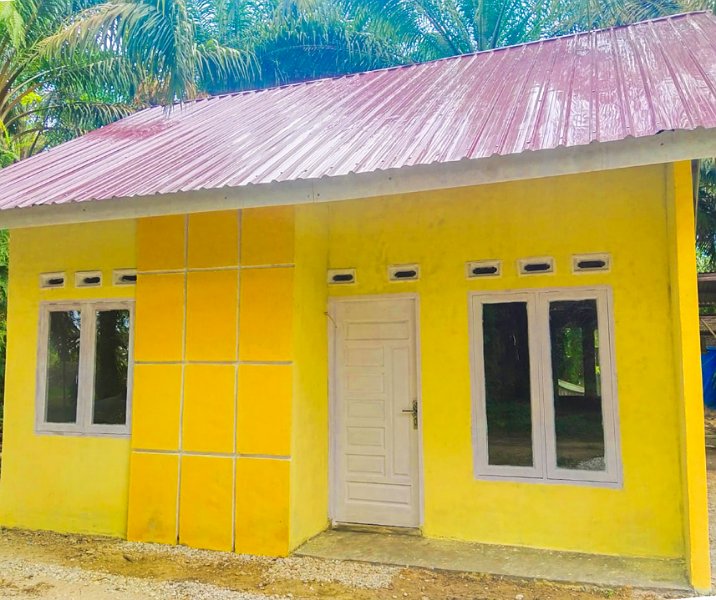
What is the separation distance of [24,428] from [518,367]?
192 inches

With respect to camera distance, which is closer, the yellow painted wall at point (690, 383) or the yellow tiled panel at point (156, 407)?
the yellow painted wall at point (690, 383)

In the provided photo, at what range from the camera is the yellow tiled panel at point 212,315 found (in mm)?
5598

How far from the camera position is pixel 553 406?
17.7 feet

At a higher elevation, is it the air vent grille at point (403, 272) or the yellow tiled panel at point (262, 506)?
the air vent grille at point (403, 272)

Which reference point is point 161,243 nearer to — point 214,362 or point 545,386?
point 214,362

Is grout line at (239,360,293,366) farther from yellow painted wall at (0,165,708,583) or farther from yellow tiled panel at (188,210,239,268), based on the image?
yellow tiled panel at (188,210,239,268)

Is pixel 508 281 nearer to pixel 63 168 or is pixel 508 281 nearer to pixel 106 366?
pixel 106 366

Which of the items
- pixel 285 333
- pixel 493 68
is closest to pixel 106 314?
pixel 285 333

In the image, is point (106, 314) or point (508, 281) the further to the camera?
point (106, 314)

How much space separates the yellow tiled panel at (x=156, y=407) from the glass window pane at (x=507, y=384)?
279 cm

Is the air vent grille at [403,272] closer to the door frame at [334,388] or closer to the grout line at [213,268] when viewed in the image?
the door frame at [334,388]

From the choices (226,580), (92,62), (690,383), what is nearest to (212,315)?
(226,580)

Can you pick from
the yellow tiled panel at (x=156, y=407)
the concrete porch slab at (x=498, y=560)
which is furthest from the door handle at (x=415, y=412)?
the yellow tiled panel at (x=156, y=407)

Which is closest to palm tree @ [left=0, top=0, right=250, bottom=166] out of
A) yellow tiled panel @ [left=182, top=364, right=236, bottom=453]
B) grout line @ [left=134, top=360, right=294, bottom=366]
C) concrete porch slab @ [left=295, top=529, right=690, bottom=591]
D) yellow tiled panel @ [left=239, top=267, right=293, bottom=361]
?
yellow tiled panel @ [left=239, top=267, right=293, bottom=361]
